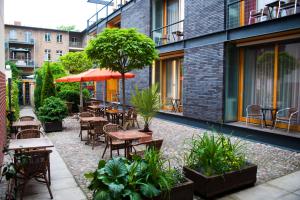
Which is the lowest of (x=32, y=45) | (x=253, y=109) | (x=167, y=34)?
(x=253, y=109)

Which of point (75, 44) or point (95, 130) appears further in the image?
point (75, 44)

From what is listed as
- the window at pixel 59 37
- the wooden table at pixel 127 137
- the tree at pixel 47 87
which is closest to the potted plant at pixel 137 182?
the wooden table at pixel 127 137

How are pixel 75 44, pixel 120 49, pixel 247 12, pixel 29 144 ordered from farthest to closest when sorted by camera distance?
1. pixel 75 44
2. pixel 247 12
3. pixel 120 49
4. pixel 29 144

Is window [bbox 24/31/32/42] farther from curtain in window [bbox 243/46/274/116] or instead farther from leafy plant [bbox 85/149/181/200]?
leafy plant [bbox 85/149/181/200]

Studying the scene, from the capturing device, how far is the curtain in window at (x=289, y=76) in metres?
8.31

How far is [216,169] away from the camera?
4426mm

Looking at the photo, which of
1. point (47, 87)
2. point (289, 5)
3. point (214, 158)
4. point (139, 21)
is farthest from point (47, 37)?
point (214, 158)

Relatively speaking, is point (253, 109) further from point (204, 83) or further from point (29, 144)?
point (29, 144)

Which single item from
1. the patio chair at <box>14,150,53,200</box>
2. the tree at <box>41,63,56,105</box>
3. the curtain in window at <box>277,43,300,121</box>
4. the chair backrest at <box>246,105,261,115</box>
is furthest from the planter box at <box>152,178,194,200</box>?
the tree at <box>41,63,56,105</box>

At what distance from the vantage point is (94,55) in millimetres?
8633

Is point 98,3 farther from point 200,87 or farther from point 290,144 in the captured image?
point 290,144

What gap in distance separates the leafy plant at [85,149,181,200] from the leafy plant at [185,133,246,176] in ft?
2.60

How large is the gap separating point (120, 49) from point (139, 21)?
7.97m

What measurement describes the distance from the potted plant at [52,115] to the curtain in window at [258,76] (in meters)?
6.91
